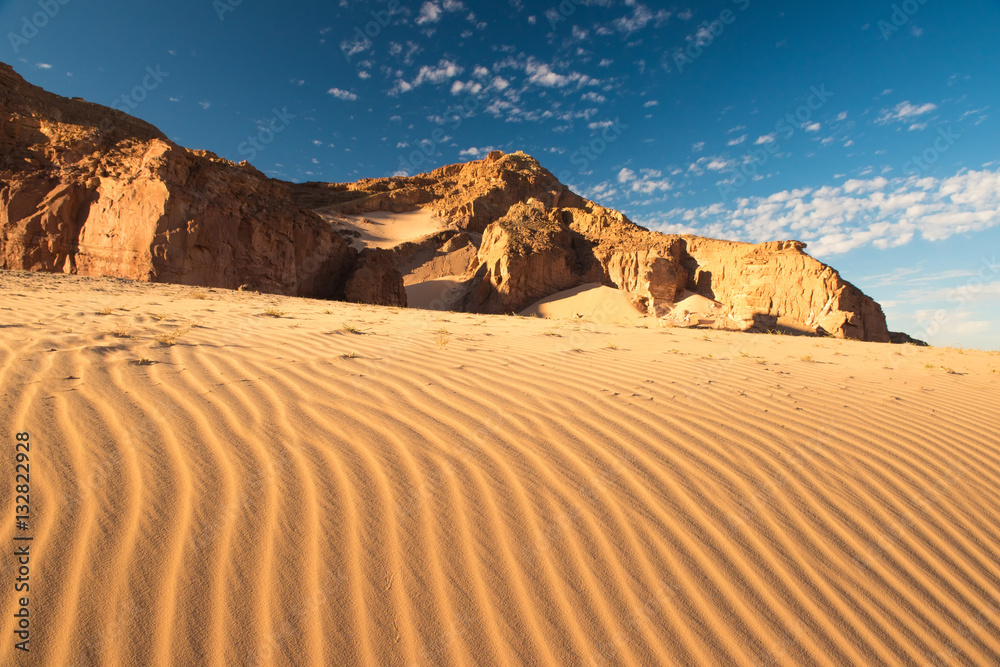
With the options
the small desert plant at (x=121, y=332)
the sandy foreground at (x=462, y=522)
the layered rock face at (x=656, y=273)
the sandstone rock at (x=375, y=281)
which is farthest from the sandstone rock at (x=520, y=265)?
the sandy foreground at (x=462, y=522)

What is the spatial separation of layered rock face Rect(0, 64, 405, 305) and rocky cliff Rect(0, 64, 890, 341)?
1.5 inches

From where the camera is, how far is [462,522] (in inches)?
76.0

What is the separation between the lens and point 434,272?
33.9 m

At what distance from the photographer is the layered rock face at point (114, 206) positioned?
13523 millimetres

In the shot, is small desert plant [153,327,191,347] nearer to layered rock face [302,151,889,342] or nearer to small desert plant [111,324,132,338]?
small desert plant [111,324,132,338]

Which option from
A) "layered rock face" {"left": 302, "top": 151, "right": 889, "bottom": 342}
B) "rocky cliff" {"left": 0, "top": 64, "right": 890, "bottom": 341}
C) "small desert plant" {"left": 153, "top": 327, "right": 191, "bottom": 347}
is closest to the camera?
"small desert plant" {"left": 153, "top": 327, "right": 191, "bottom": 347}

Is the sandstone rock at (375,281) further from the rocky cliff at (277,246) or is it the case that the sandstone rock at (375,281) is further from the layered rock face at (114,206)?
the layered rock face at (114,206)

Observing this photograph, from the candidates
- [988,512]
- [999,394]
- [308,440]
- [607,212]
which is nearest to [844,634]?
[988,512]

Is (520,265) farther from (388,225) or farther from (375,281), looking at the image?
(388,225)

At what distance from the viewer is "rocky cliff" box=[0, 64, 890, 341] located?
539 inches

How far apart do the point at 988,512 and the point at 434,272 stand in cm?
3265

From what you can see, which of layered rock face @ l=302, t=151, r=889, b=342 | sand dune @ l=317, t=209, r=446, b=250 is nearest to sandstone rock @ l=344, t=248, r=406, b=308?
layered rock face @ l=302, t=151, r=889, b=342

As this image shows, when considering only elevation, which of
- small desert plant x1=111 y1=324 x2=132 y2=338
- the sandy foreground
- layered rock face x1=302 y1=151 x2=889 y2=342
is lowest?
the sandy foreground

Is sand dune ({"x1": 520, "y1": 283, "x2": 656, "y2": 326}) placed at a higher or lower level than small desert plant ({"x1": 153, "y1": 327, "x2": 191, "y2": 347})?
higher
